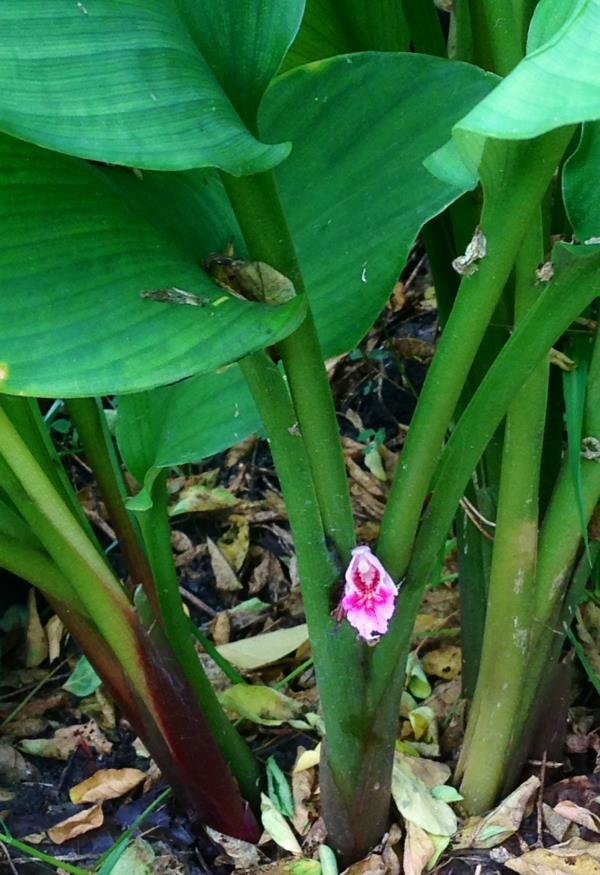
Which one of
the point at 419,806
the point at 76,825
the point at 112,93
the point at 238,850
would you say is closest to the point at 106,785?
the point at 76,825

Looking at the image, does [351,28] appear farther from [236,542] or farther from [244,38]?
[236,542]

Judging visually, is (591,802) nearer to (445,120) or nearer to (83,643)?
(83,643)

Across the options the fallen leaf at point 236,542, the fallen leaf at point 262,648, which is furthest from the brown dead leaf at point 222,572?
the fallen leaf at point 262,648

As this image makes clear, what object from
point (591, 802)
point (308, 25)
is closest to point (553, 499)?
point (591, 802)

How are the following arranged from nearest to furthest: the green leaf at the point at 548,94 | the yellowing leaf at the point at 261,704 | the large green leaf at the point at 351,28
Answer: the green leaf at the point at 548,94 < the large green leaf at the point at 351,28 < the yellowing leaf at the point at 261,704

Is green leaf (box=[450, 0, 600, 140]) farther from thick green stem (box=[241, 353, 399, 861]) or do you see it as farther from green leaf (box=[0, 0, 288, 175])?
thick green stem (box=[241, 353, 399, 861])

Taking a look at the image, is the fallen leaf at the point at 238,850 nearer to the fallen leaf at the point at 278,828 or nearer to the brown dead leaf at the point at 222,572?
the fallen leaf at the point at 278,828
